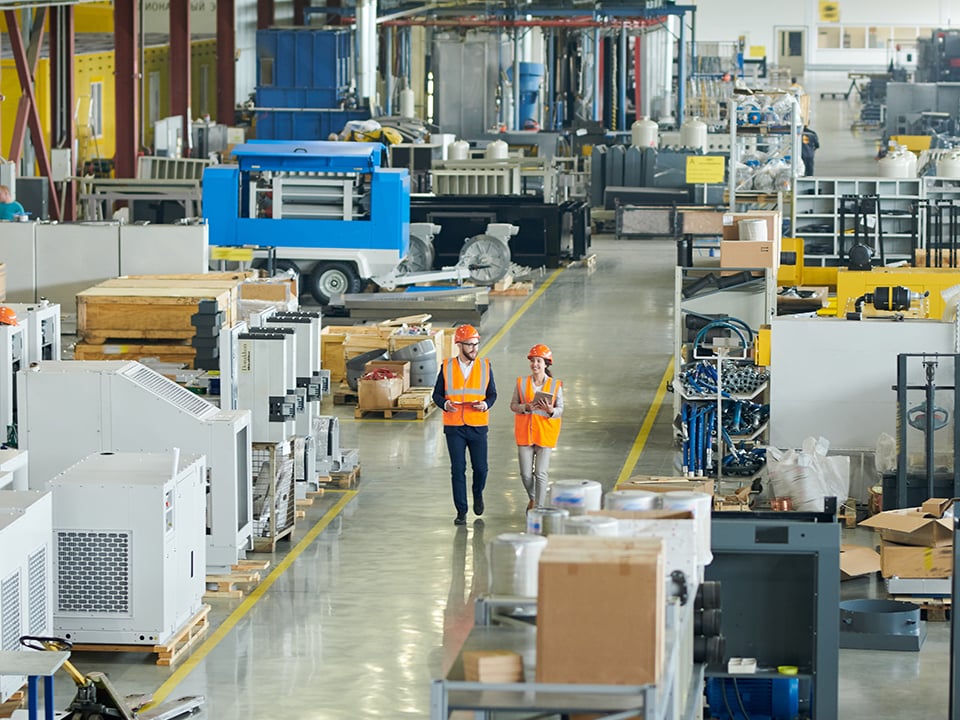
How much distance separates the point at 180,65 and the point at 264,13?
818 cm

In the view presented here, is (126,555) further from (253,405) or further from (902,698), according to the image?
(902,698)

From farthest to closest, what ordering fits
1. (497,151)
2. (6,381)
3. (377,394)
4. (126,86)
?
(497,151) < (126,86) < (377,394) < (6,381)

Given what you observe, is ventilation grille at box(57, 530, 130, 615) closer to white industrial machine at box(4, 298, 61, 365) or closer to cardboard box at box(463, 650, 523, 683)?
white industrial machine at box(4, 298, 61, 365)

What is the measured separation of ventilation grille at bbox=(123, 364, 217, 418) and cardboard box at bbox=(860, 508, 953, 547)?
14.1 feet

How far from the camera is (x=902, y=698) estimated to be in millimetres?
9070

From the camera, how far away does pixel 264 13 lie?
38031 millimetres

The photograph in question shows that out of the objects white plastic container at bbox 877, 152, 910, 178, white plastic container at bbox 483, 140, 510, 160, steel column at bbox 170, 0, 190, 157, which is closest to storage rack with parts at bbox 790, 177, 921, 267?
white plastic container at bbox 877, 152, 910, 178

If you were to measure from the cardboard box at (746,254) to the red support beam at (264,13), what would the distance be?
2374 cm

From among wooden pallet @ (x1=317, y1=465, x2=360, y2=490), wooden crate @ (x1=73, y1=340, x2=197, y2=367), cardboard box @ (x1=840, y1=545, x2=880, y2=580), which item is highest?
wooden crate @ (x1=73, y1=340, x2=197, y2=367)

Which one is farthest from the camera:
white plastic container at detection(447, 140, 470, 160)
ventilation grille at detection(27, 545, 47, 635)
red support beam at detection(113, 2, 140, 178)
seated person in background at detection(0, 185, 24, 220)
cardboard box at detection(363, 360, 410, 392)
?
white plastic container at detection(447, 140, 470, 160)

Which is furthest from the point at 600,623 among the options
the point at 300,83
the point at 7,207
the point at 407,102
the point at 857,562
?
the point at 407,102

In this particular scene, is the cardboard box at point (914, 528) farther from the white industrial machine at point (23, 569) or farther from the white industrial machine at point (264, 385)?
the white industrial machine at point (23, 569)

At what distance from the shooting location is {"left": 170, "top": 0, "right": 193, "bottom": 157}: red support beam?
30109 millimetres

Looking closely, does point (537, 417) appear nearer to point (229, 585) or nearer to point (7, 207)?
point (229, 585)
